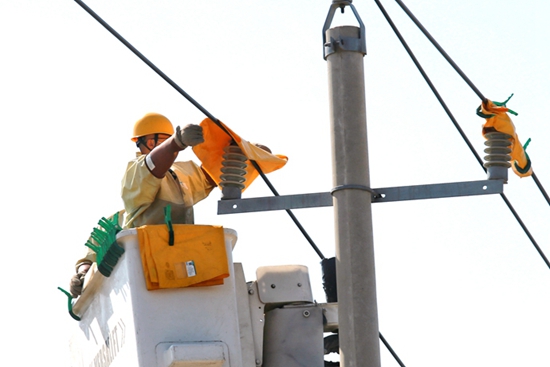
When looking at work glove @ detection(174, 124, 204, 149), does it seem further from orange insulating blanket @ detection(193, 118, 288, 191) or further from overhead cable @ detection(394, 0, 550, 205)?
overhead cable @ detection(394, 0, 550, 205)

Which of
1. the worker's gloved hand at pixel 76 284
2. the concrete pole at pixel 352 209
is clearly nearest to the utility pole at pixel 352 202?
the concrete pole at pixel 352 209

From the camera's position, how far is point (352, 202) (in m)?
5.56

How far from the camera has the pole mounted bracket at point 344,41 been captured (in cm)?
571

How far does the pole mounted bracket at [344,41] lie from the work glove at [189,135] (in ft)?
2.59

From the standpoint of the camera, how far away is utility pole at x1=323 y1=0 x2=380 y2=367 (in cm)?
544

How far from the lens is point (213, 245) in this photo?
19.8 feet

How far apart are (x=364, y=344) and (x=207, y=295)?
0.98m

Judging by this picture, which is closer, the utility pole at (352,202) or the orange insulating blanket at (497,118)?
the utility pole at (352,202)

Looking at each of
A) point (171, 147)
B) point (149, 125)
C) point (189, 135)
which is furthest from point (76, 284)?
point (189, 135)

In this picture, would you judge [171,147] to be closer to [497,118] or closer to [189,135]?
[189,135]

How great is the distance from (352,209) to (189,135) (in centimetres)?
104

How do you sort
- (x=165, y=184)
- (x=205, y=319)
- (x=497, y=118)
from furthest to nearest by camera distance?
(x=165, y=184) → (x=497, y=118) → (x=205, y=319)

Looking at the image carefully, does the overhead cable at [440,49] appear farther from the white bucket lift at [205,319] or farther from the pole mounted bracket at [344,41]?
the white bucket lift at [205,319]

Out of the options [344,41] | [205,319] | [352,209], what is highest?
[344,41]
